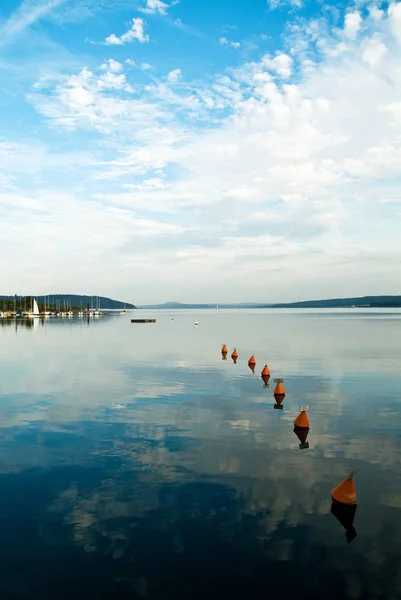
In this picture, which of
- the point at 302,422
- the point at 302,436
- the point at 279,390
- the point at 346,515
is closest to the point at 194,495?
the point at 346,515

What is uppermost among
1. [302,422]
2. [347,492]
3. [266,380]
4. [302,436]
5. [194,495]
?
[347,492]

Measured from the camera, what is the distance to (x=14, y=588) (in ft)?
36.7

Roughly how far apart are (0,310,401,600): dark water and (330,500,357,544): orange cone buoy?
0.12 m

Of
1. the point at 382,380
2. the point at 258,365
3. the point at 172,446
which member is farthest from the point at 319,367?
the point at 172,446

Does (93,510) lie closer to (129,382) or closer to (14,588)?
(14,588)

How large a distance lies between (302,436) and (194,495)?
9217 millimetres

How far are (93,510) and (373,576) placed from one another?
815cm

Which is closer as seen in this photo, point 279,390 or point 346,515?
point 346,515

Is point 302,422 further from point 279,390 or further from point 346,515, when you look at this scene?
point 346,515

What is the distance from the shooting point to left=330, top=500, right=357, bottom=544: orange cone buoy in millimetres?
13625

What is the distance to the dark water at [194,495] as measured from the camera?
11.6 metres

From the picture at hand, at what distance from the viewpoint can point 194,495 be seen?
16.2 m

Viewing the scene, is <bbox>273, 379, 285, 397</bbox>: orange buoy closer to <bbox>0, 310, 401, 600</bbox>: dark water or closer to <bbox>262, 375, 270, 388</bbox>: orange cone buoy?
<bbox>0, 310, 401, 600</bbox>: dark water

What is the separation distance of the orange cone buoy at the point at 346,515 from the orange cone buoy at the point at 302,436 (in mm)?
6449
